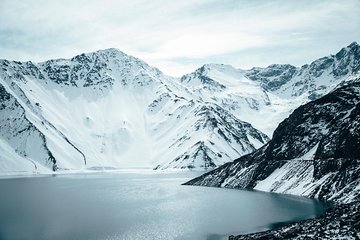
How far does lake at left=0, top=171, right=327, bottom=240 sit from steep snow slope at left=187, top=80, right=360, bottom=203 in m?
8.21

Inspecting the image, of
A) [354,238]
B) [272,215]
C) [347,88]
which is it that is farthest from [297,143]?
[354,238]

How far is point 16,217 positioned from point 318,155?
109341 mm

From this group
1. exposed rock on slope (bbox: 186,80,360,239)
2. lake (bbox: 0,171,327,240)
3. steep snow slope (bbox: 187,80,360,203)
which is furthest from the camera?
steep snow slope (bbox: 187,80,360,203)

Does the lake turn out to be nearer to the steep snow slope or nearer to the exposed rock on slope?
the steep snow slope

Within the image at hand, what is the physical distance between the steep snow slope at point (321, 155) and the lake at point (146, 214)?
8.21m

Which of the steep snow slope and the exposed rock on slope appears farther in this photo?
the steep snow slope

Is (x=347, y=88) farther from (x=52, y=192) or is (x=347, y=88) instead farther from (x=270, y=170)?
(x=52, y=192)

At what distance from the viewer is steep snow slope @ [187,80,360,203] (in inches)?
5787

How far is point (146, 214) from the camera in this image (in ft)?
438

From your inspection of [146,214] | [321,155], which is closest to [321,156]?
[321,155]

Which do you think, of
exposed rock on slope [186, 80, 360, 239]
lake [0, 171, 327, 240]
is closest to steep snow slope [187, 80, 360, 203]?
exposed rock on slope [186, 80, 360, 239]

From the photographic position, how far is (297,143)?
623 feet

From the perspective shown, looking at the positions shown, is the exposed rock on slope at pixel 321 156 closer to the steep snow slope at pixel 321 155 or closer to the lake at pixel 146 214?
the steep snow slope at pixel 321 155

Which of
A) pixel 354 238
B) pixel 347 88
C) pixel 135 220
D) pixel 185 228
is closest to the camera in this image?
pixel 354 238
